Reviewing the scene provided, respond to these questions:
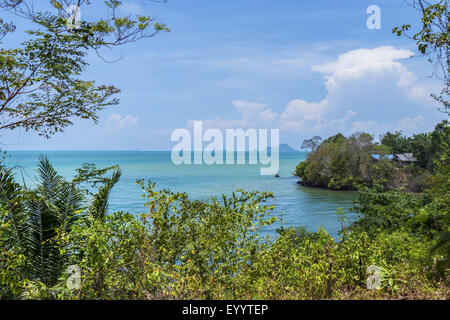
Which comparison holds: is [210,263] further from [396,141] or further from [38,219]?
[396,141]

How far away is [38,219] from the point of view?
4953 mm

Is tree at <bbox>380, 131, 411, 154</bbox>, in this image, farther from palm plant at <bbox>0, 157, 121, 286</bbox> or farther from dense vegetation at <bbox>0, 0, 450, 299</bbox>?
palm plant at <bbox>0, 157, 121, 286</bbox>

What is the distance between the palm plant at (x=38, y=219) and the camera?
476 centimetres

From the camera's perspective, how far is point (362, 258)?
3.34 metres

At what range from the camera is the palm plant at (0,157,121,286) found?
4.76 meters

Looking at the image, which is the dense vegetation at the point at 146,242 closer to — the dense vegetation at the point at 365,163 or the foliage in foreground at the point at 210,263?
the foliage in foreground at the point at 210,263

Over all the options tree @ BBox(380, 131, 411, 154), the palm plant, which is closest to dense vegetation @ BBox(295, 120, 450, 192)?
tree @ BBox(380, 131, 411, 154)

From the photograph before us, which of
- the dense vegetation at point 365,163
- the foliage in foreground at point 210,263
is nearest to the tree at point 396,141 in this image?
the dense vegetation at point 365,163

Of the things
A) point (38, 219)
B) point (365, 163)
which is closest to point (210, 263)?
point (38, 219)

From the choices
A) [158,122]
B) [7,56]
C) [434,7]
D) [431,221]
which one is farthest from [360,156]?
[7,56]

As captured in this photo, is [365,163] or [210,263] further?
[365,163]

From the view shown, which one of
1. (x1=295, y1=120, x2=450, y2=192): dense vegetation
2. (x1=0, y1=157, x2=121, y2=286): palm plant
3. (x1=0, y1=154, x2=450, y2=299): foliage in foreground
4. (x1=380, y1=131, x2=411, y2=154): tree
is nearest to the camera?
(x1=0, y1=154, x2=450, y2=299): foliage in foreground
